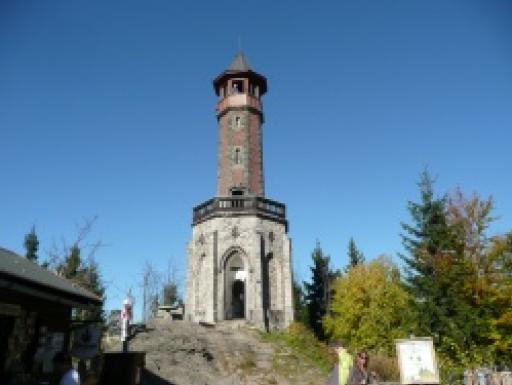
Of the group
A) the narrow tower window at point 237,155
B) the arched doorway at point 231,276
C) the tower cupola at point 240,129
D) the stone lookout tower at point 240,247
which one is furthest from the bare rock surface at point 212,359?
the narrow tower window at point 237,155

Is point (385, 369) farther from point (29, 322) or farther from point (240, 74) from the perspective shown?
point (240, 74)

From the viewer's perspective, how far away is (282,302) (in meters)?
29.1

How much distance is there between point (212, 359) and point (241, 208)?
33.7ft

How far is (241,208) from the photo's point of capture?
97.7 feet

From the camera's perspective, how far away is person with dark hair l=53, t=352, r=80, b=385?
738 centimetres

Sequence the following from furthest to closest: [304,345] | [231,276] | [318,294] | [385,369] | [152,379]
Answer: [318,294] → [231,276] → [304,345] → [385,369] → [152,379]

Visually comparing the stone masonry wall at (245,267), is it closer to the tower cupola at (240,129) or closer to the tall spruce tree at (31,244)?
the tower cupola at (240,129)

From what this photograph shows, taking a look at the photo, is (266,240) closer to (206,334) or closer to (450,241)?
(206,334)

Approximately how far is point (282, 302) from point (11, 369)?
19906 mm

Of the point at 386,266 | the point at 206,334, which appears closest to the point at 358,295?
the point at 386,266

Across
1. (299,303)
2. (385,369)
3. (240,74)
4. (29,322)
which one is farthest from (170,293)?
(29,322)

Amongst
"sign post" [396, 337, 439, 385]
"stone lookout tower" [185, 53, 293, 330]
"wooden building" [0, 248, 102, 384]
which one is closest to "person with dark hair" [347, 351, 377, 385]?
"sign post" [396, 337, 439, 385]

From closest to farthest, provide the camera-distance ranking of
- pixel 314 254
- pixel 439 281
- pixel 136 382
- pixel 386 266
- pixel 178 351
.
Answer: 1. pixel 136 382
2. pixel 178 351
3. pixel 439 281
4. pixel 386 266
5. pixel 314 254

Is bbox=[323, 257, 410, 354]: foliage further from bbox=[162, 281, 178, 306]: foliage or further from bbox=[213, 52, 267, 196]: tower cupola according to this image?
bbox=[162, 281, 178, 306]: foliage
